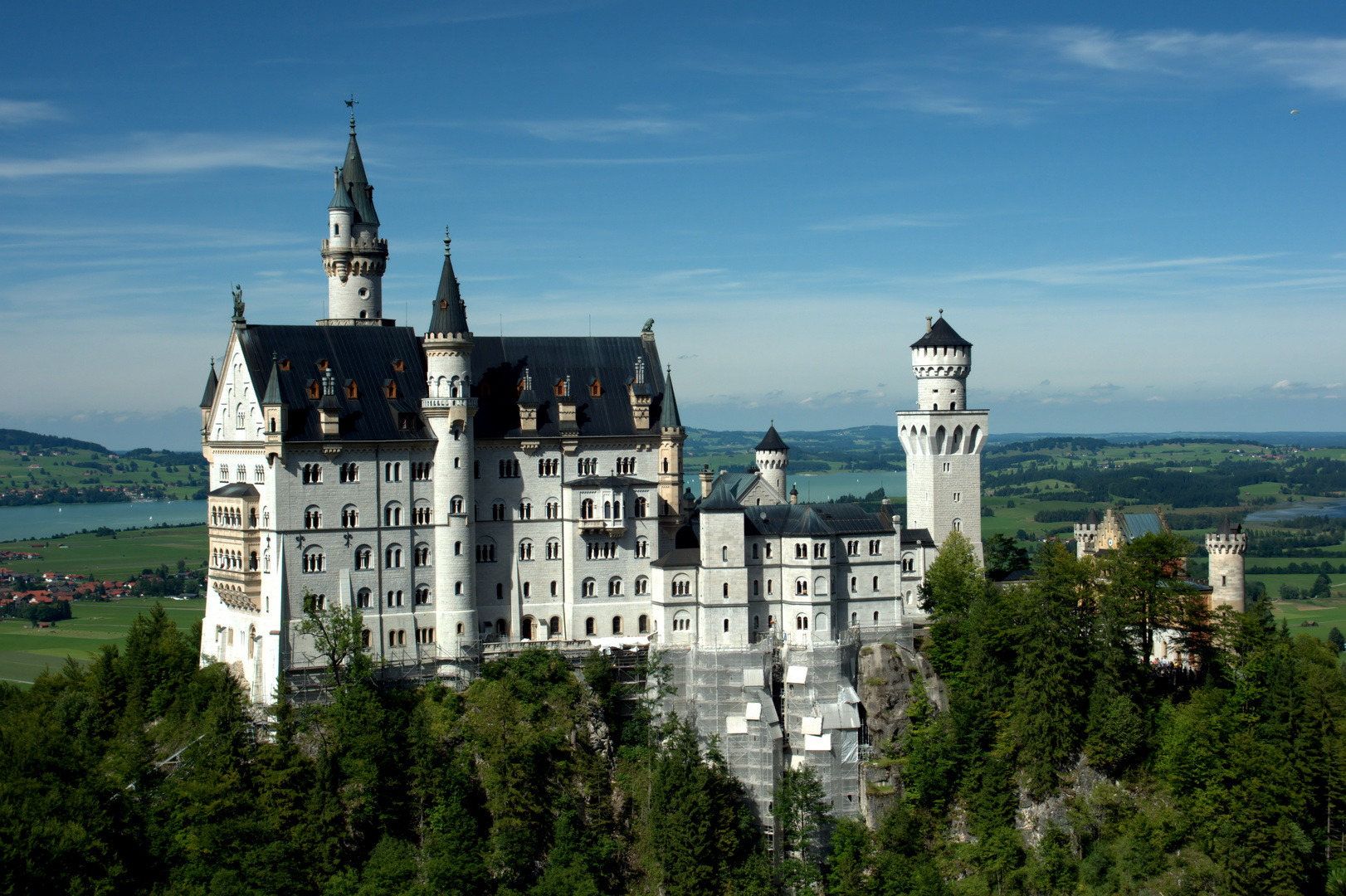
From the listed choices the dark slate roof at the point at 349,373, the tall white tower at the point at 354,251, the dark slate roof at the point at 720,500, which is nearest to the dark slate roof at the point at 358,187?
the tall white tower at the point at 354,251

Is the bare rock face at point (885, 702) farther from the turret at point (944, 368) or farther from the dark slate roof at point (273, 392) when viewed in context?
the dark slate roof at point (273, 392)

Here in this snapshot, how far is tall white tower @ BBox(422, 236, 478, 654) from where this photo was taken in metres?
75.6

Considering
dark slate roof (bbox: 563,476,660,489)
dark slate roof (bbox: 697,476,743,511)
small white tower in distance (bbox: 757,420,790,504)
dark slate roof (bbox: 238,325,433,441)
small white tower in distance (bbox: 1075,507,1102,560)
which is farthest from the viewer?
small white tower in distance (bbox: 1075,507,1102,560)

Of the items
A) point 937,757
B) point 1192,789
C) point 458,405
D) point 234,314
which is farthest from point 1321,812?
point 234,314

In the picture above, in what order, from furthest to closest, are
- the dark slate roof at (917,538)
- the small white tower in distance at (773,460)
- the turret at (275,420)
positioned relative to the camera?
1. the small white tower in distance at (773,460)
2. the dark slate roof at (917,538)
3. the turret at (275,420)

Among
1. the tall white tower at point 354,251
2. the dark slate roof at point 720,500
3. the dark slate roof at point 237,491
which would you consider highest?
the tall white tower at point 354,251

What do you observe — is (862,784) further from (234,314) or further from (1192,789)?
(234,314)

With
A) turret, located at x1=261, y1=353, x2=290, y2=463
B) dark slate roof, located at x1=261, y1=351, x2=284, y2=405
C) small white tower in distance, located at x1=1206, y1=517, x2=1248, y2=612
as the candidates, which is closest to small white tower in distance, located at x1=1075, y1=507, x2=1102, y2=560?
small white tower in distance, located at x1=1206, y1=517, x2=1248, y2=612

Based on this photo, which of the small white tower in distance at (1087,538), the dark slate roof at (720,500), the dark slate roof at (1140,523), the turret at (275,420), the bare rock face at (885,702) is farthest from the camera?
the dark slate roof at (1140,523)

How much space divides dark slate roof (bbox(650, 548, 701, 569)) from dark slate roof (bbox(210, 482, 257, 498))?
23.2 metres

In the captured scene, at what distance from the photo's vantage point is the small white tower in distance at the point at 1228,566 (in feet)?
267

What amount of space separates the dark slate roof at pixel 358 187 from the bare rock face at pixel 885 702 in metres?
41.3

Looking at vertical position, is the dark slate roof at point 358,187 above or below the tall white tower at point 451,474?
above

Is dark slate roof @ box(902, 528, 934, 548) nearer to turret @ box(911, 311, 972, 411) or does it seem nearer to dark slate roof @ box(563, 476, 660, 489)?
turret @ box(911, 311, 972, 411)
